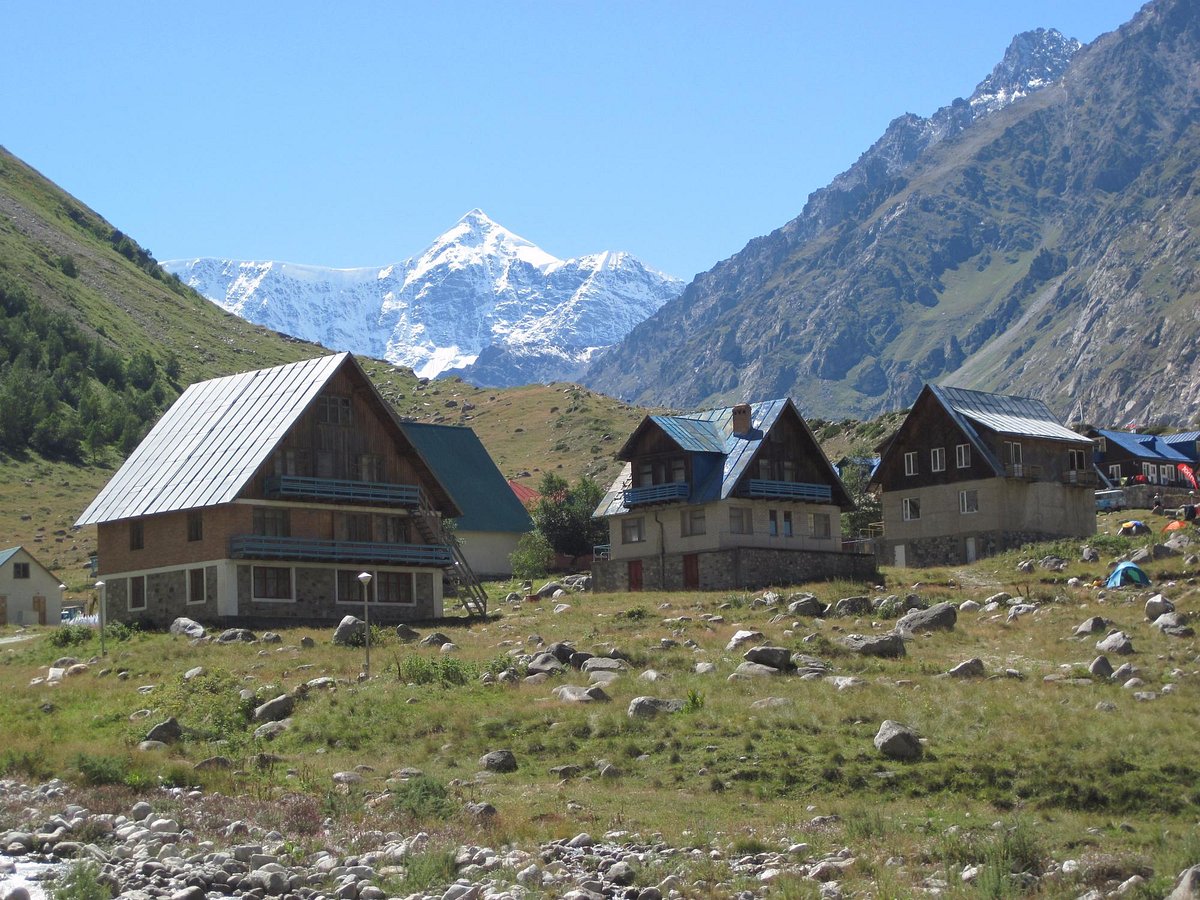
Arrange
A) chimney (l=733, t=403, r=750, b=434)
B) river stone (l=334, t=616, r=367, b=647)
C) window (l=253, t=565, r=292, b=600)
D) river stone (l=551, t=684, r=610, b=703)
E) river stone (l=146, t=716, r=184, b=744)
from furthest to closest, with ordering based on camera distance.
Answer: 1. chimney (l=733, t=403, r=750, b=434)
2. window (l=253, t=565, r=292, b=600)
3. river stone (l=334, t=616, r=367, b=647)
4. river stone (l=551, t=684, r=610, b=703)
5. river stone (l=146, t=716, r=184, b=744)

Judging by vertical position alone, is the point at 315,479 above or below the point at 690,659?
above

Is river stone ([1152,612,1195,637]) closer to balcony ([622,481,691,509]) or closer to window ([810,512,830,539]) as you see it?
balcony ([622,481,691,509])

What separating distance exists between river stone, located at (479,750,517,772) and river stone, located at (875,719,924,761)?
23.1 ft

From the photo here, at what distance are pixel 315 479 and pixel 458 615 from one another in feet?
31.4

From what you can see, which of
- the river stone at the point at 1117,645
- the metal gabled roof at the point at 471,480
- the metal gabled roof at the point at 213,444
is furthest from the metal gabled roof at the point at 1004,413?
the river stone at the point at 1117,645

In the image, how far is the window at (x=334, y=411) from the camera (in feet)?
223

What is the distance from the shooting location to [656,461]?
270 ft

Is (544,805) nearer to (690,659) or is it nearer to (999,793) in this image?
(999,793)

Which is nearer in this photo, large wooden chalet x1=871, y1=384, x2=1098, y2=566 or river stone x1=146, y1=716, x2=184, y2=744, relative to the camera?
river stone x1=146, y1=716, x2=184, y2=744

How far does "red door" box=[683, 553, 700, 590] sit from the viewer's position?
7956cm

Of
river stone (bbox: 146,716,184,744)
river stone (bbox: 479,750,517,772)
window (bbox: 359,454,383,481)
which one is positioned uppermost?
window (bbox: 359,454,383,481)

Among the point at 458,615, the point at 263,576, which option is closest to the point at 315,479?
the point at 263,576

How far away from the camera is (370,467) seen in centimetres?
6956

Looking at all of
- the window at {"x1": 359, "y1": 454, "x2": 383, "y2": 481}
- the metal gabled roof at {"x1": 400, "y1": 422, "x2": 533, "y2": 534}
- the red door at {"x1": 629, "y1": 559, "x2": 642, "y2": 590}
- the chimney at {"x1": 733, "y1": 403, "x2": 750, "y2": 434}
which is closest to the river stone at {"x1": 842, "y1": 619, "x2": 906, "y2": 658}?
the window at {"x1": 359, "y1": 454, "x2": 383, "y2": 481}
